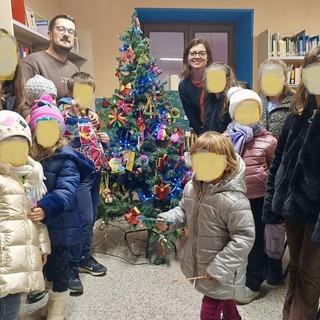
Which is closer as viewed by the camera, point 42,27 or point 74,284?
point 74,284

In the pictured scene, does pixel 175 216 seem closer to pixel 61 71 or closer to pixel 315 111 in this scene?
pixel 315 111

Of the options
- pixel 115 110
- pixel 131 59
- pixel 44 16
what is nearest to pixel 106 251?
pixel 115 110

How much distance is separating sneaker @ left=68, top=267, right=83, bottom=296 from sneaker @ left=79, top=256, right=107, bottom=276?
7.3 inches

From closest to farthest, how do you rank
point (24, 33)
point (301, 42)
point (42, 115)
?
1. point (42, 115)
2. point (24, 33)
3. point (301, 42)

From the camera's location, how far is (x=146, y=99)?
7.73 feet

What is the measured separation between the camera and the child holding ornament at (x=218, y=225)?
121 cm

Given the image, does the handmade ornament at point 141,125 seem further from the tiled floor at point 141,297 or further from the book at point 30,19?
the book at point 30,19

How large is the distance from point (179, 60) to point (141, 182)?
2539mm

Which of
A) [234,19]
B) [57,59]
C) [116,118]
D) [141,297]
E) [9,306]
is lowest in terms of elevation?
[141,297]

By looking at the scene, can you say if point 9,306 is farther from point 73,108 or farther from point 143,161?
point 143,161

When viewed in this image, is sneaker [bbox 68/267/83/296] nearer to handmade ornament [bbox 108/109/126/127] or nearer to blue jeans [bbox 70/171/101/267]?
blue jeans [bbox 70/171/101/267]

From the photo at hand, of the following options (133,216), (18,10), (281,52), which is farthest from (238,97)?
(281,52)

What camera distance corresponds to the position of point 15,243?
3.82 feet

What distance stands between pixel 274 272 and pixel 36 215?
1.36 m
